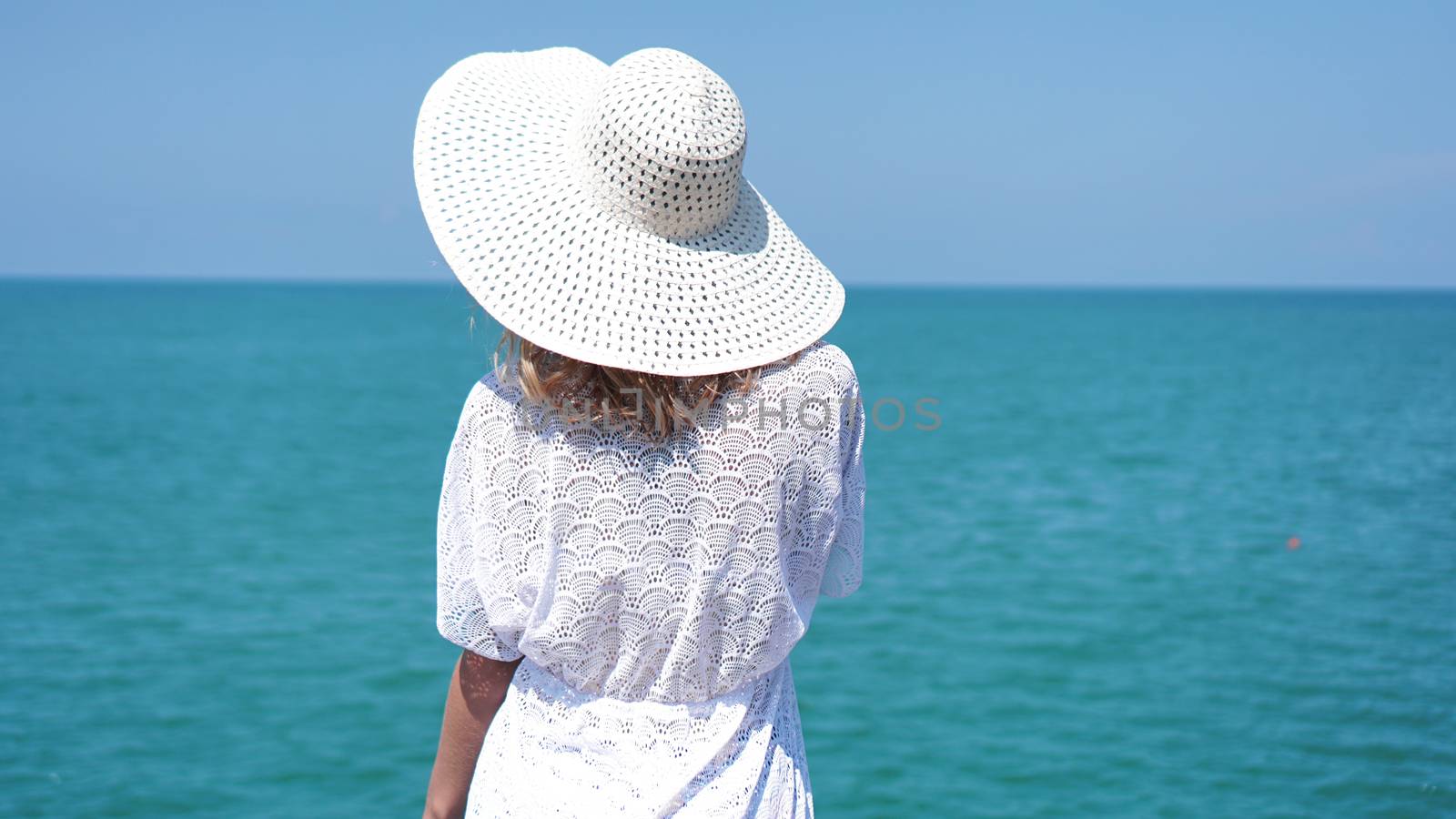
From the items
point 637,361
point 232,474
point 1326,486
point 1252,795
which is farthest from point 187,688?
point 1326,486

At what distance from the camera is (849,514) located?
1615mm

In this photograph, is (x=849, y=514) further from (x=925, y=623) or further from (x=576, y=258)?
(x=925, y=623)

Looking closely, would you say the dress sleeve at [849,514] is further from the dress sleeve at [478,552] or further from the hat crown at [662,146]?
the dress sleeve at [478,552]

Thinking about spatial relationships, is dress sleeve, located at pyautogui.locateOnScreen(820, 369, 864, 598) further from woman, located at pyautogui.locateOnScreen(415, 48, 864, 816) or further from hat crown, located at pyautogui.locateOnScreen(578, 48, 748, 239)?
hat crown, located at pyautogui.locateOnScreen(578, 48, 748, 239)

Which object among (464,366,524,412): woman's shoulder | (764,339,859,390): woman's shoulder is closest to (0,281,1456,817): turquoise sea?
(464,366,524,412): woman's shoulder

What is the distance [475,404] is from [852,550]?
0.56 m

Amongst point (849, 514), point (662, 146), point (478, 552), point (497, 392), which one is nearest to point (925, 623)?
point (849, 514)

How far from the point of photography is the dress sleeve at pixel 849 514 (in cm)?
152

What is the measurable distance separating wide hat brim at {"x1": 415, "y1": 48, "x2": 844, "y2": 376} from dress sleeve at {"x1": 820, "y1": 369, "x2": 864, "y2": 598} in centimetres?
14

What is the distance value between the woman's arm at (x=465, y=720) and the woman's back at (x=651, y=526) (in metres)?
0.14

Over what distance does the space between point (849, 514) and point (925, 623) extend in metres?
7.89

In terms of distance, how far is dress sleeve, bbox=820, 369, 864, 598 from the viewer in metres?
1.52

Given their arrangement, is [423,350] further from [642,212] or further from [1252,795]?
[642,212]

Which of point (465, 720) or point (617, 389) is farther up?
point (617, 389)
